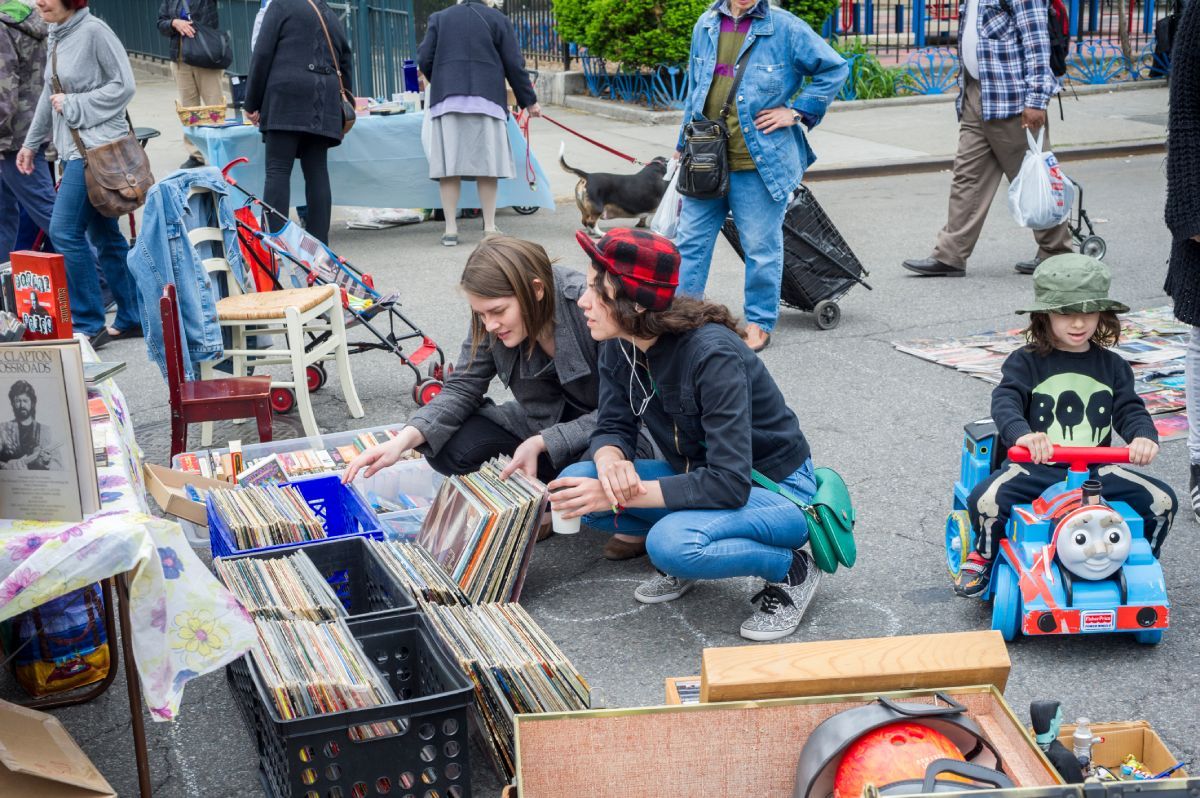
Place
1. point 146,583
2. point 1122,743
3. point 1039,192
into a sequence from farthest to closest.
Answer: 1. point 1039,192
2. point 1122,743
3. point 146,583

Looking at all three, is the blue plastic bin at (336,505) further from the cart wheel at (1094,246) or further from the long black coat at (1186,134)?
the cart wheel at (1094,246)

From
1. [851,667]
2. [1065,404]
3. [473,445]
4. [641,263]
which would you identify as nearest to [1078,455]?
[1065,404]

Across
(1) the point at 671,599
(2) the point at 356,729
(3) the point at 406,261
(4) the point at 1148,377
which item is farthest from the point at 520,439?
(3) the point at 406,261

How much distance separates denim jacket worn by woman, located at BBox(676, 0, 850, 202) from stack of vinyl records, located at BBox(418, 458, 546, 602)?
2.92 metres

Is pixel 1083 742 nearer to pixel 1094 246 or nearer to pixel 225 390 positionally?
pixel 225 390

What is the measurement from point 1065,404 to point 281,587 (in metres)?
2.32

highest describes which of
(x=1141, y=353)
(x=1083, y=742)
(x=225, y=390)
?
(x=225, y=390)

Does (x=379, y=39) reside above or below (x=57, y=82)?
above

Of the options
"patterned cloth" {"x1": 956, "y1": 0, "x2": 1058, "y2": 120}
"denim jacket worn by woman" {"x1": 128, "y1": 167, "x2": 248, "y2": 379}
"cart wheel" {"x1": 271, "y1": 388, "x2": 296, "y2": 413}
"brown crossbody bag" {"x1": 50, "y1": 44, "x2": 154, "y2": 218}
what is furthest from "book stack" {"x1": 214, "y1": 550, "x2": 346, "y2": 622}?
"patterned cloth" {"x1": 956, "y1": 0, "x2": 1058, "y2": 120}

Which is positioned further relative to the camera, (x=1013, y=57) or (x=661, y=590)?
(x=1013, y=57)

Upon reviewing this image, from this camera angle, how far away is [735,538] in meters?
3.62

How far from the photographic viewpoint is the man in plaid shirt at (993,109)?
7.50m

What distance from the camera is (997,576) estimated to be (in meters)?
3.72

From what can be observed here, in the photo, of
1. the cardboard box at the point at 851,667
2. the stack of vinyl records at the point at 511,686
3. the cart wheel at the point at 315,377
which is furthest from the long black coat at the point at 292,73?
the cardboard box at the point at 851,667
